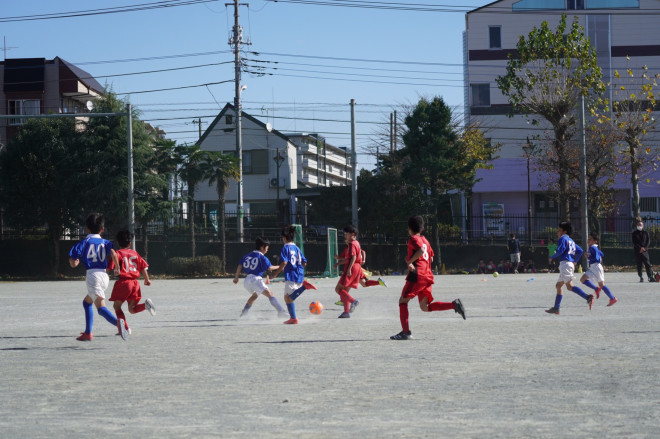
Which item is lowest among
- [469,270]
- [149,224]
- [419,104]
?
[469,270]

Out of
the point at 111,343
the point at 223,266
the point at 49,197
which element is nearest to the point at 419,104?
the point at 223,266

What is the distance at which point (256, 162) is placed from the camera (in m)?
66.0

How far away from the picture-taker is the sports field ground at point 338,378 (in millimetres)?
5898

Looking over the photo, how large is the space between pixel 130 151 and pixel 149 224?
6.34 m

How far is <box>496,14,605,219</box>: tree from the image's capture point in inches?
1550

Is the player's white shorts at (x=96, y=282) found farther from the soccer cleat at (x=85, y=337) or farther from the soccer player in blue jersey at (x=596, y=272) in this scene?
the soccer player in blue jersey at (x=596, y=272)

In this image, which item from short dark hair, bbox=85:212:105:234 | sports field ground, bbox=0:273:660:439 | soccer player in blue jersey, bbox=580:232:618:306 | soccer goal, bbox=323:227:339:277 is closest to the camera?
sports field ground, bbox=0:273:660:439

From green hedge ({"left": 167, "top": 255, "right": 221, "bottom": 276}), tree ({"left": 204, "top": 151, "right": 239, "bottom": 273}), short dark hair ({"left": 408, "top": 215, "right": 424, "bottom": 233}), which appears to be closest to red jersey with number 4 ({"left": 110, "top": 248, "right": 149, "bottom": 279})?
short dark hair ({"left": 408, "top": 215, "right": 424, "bottom": 233})

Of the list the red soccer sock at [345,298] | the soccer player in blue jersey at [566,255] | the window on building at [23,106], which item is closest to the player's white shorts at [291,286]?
the red soccer sock at [345,298]

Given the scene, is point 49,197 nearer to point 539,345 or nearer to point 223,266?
point 223,266

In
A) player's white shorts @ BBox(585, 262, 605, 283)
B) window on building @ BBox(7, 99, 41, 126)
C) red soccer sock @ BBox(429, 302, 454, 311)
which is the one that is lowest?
red soccer sock @ BBox(429, 302, 454, 311)

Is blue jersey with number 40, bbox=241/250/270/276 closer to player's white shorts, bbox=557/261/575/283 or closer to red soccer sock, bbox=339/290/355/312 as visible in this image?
red soccer sock, bbox=339/290/355/312

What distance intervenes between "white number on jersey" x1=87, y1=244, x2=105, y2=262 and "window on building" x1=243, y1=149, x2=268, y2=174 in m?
54.1

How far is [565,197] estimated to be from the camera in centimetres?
4075
